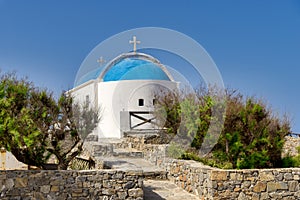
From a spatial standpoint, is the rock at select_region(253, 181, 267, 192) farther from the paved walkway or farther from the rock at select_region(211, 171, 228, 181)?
the paved walkway

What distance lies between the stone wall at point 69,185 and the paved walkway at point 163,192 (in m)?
0.67

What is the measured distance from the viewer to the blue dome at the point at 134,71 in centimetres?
2115

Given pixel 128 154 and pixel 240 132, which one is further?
pixel 128 154

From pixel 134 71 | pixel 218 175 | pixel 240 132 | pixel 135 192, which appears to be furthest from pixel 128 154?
pixel 134 71

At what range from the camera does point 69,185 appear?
30.4 feet

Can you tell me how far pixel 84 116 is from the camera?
1174 cm

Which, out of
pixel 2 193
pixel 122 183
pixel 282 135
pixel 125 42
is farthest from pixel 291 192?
pixel 125 42

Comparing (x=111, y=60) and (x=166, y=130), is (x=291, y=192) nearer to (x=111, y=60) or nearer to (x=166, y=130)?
(x=166, y=130)

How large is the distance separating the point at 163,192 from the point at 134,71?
38.2 feet

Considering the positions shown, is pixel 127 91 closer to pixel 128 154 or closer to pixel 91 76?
pixel 91 76

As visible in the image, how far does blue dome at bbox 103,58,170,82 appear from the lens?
833 inches

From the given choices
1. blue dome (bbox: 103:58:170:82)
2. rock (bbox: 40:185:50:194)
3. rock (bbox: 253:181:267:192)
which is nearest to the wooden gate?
blue dome (bbox: 103:58:170:82)

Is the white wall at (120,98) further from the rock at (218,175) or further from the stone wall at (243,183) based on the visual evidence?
the rock at (218,175)

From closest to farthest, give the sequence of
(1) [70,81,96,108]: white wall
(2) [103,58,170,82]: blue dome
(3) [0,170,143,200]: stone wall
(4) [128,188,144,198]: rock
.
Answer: (3) [0,170,143,200]: stone wall → (4) [128,188,144,198]: rock → (2) [103,58,170,82]: blue dome → (1) [70,81,96,108]: white wall
